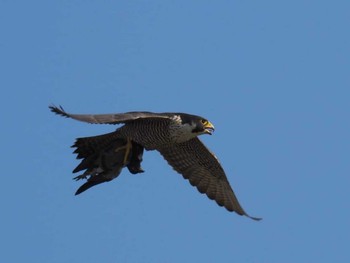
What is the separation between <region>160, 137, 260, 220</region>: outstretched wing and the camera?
24422mm

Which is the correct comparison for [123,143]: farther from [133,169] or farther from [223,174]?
[223,174]

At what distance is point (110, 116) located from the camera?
21062 millimetres

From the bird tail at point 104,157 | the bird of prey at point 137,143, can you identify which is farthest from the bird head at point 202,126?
the bird tail at point 104,157

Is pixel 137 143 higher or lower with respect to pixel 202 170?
lower

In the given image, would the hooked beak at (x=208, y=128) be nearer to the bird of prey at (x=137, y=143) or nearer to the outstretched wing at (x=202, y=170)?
the bird of prey at (x=137, y=143)

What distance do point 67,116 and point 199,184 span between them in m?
5.87

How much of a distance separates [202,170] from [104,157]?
2.80 meters

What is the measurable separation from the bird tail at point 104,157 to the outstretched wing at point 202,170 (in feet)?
4.58

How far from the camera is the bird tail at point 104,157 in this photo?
75.6 ft

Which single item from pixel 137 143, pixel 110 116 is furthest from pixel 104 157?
pixel 110 116

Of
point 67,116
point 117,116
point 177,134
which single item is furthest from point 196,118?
point 67,116

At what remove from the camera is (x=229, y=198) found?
2459 centimetres

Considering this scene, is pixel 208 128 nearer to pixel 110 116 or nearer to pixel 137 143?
pixel 137 143

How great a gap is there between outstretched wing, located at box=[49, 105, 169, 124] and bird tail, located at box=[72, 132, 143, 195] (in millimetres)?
1015
